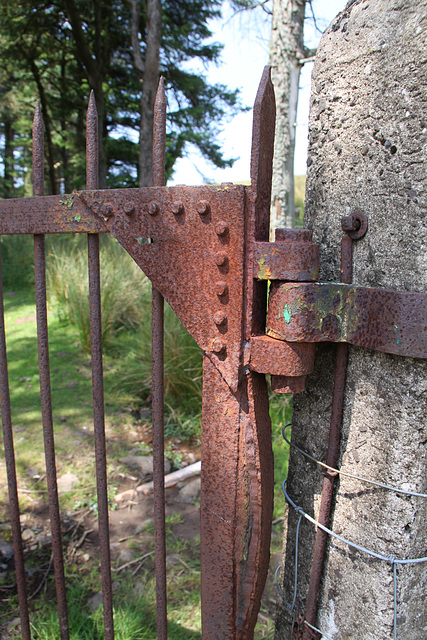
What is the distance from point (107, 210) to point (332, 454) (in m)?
0.75

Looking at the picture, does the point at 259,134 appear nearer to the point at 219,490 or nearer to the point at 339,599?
the point at 219,490

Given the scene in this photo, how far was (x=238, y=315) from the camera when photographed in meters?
0.89

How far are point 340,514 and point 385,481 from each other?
0.16 meters

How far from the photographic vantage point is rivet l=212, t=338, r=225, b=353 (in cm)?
92

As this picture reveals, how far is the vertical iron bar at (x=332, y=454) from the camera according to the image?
92cm

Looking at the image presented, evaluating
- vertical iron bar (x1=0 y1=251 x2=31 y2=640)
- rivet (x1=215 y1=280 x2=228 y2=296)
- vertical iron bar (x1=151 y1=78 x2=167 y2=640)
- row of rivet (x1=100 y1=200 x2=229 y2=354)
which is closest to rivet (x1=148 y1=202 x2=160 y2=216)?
row of rivet (x1=100 y1=200 x2=229 y2=354)

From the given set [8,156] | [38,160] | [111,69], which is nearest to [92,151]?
[38,160]

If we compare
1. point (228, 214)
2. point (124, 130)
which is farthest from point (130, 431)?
point (124, 130)

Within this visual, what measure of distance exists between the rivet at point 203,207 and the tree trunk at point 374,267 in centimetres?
27

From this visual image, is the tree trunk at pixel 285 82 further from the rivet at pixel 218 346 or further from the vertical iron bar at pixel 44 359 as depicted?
the rivet at pixel 218 346

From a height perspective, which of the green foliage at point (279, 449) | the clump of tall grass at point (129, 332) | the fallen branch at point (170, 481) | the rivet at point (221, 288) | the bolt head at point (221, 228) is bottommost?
the fallen branch at point (170, 481)

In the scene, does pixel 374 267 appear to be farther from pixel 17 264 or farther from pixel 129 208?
pixel 17 264

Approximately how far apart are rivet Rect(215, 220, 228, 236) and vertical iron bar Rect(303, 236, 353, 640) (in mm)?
254

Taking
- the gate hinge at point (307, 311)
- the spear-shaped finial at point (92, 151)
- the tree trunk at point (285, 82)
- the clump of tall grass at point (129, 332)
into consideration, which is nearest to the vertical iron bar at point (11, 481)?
the spear-shaped finial at point (92, 151)
